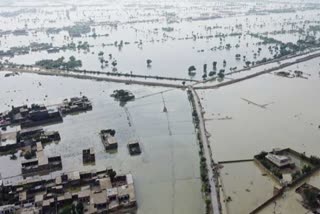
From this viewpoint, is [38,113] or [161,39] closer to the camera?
[38,113]

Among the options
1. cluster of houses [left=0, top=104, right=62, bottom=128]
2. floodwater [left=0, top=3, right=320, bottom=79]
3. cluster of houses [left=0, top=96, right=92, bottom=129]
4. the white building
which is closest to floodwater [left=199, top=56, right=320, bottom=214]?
the white building

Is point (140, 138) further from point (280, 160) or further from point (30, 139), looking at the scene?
point (280, 160)

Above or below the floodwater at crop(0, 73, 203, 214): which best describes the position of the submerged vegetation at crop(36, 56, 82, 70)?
above

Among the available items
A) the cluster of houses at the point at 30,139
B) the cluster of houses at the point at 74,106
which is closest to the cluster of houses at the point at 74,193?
the cluster of houses at the point at 30,139

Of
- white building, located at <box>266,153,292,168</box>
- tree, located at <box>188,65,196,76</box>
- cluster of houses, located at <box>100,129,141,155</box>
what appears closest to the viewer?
white building, located at <box>266,153,292,168</box>

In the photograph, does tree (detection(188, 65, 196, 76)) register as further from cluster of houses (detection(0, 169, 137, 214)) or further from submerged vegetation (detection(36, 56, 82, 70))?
cluster of houses (detection(0, 169, 137, 214))

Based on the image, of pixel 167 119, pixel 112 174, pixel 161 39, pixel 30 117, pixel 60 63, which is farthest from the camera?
pixel 161 39

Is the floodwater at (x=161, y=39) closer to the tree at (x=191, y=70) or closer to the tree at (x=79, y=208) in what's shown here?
the tree at (x=191, y=70)

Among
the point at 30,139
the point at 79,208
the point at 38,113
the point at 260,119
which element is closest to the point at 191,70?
the point at 260,119
